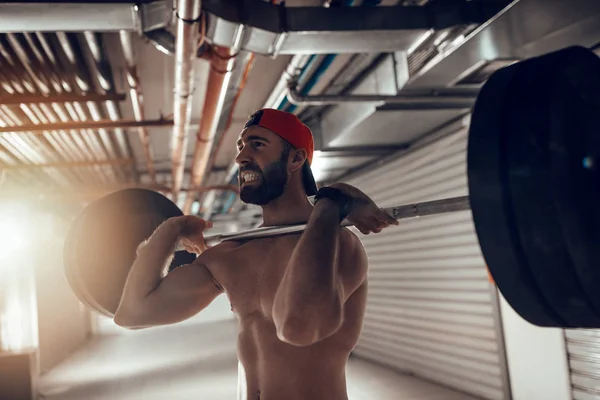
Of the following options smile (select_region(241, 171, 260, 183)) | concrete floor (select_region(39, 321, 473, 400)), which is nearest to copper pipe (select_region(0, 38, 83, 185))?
smile (select_region(241, 171, 260, 183))

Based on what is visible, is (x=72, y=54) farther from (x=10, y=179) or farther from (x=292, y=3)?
(x=10, y=179)

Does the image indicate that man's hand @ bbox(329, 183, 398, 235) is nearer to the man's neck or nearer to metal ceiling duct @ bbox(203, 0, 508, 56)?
the man's neck

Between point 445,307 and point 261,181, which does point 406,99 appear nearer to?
point 261,181

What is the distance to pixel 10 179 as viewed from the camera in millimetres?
5797

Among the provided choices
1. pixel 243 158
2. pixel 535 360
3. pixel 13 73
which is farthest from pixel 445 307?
pixel 13 73

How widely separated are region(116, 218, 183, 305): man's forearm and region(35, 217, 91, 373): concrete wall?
6.51 metres

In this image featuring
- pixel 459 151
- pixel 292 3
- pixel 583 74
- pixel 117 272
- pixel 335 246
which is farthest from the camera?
pixel 459 151

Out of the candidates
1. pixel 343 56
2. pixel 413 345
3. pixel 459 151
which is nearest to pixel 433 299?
pixel 413 345

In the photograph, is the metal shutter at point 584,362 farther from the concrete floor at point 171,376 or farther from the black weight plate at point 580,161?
the black weight plate at point 580,161

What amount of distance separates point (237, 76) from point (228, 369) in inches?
168

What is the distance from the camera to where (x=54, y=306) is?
827 cm

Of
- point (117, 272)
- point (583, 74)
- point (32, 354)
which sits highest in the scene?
point (583, 74)

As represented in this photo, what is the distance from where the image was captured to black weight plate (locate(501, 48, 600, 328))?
1016mm

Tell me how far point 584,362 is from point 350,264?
8.66 ft
